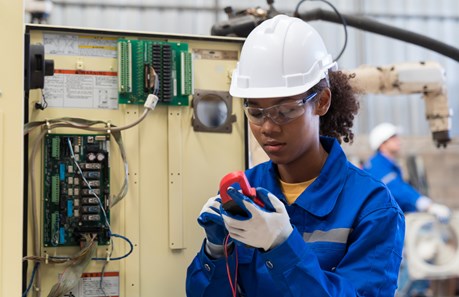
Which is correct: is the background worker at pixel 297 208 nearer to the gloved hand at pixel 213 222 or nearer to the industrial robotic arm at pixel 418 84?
the gloved hand at pixel 213 222

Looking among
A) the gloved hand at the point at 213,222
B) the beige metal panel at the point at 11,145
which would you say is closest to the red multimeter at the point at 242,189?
the gloved hand at the point at 213,222

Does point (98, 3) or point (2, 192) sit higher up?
point (98, 3)

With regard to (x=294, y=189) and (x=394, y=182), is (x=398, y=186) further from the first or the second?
(x=294, y=189)

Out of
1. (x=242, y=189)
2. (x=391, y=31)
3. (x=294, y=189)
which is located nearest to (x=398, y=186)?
(x=391, y=31)

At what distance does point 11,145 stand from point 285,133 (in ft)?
2.11

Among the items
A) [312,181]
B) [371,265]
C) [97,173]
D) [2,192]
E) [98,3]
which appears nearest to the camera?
[2,192]

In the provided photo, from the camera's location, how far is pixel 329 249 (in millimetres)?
1642

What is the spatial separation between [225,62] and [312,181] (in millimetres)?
672

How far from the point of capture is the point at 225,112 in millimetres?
2254

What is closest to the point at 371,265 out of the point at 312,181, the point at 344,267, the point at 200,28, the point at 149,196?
the point at 344,267

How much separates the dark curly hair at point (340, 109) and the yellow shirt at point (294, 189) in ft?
0.74

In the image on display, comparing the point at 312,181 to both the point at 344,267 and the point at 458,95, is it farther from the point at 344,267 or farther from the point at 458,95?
the point at 458,95

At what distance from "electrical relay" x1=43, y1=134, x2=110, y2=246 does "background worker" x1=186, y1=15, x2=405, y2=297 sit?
1.24 ft

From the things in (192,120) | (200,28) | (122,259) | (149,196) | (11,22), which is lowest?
(122,259)
